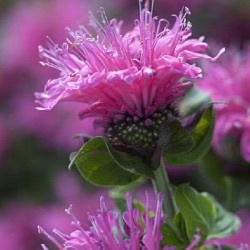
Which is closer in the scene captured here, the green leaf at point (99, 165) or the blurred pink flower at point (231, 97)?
the green leaf at point (99, 165)

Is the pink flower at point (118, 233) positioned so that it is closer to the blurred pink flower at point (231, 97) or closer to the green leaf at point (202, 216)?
the green leaf at point (202, 216)

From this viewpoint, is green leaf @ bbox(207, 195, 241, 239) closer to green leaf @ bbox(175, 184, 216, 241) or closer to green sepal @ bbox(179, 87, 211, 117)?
green leaf @ bbox(175, 184, 216, 241)

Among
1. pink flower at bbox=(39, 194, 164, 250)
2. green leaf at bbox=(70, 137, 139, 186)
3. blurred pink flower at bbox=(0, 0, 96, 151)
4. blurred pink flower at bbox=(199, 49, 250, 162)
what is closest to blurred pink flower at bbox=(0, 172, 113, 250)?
blurred pink flower at bbox=(0, 0, 96, 151)

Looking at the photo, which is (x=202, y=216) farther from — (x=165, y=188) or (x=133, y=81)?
(x=133, y=81)

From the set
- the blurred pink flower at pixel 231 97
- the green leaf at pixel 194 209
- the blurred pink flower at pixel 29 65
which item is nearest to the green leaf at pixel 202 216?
the green leaf at pixel 194 209

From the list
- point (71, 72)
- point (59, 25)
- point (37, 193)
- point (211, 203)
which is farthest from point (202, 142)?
point (59, 25)

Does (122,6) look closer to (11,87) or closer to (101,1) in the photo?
(101,1)

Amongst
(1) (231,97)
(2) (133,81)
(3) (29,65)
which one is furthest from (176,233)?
(3) (29,65)
